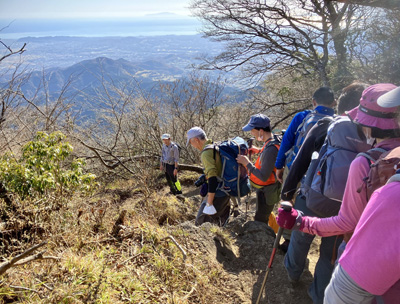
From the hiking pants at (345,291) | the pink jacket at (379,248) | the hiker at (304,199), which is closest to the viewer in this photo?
the pink jacket at (379,248)

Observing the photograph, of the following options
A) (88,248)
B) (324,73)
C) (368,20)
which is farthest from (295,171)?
(324,73)

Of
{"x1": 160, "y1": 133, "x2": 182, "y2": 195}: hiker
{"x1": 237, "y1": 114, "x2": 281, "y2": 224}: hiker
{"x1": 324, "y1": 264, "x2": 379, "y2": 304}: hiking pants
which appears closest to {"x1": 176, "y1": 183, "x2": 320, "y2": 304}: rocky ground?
{"x1": 237, "y1": 114, "x2": 281, "y2": 224}: hiker

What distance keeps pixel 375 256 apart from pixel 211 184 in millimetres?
2438

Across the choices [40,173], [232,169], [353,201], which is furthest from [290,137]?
[40,173]

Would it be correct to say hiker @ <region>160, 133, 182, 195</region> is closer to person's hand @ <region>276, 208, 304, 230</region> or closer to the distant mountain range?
the distant mountain range

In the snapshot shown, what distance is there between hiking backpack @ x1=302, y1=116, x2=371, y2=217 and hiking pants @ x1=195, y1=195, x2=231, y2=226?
72.6 inches

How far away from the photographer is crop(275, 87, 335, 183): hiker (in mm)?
2715

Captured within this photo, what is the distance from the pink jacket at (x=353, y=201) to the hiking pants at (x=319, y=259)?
0.68 m

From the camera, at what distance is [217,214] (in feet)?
12.6

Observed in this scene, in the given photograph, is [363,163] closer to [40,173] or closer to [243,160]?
Answer: [243,160]

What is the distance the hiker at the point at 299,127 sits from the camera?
2.71 m

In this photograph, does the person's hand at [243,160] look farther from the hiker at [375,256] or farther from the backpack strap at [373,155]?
the hiker at [375,256]

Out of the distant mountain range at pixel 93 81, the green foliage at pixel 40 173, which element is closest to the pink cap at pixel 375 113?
the green foliage at pixel 40 173

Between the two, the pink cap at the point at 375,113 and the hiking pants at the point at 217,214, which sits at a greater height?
the pink cap at the point at 375,113
